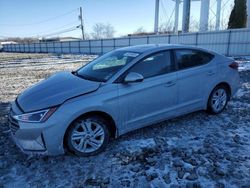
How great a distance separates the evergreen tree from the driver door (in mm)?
19266

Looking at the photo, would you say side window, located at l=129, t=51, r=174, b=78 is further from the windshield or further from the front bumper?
the front bumper

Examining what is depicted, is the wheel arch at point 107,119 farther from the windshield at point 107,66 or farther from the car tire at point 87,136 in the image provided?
the windshield at point 107,66

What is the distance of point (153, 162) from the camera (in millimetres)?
3475

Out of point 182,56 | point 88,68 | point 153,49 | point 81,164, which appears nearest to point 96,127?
point 81,164

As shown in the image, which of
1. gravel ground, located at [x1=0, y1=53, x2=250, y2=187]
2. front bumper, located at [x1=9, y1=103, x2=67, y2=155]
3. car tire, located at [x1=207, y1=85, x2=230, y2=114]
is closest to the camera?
gravel ground, located at [x1=0, y1=53, x2=250, y2=187]

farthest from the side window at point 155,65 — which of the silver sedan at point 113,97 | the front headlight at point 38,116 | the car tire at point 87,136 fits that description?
the front headlight at point 38,116

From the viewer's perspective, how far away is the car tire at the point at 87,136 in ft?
11.4

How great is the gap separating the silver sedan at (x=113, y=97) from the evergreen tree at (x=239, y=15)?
59.4 ft

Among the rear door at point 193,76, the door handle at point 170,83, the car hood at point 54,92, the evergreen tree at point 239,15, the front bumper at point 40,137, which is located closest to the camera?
the front bumper at point 40,137

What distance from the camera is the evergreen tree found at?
2020 cm

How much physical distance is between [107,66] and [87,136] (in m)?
1.49

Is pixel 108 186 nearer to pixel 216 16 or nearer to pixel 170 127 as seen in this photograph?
pixel 170 127

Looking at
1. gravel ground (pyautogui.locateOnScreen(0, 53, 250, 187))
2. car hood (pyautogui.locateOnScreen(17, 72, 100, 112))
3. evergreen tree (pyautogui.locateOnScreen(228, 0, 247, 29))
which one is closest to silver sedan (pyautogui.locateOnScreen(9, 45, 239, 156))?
car hood (pyautogui.locateOnScreen(17, 72, 100, 112))

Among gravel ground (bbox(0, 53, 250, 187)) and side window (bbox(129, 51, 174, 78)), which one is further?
side window (bbox(129, 51, 174, 78))
